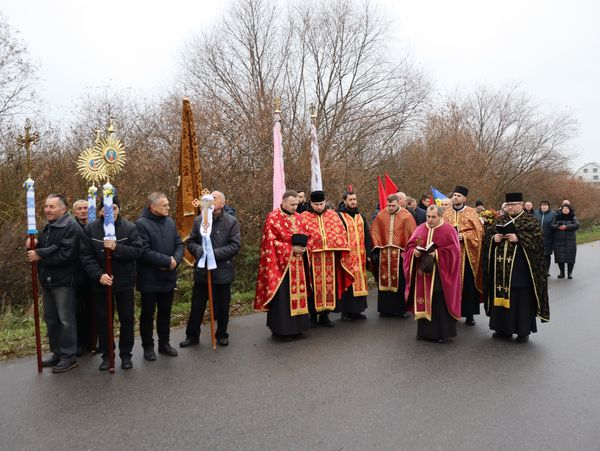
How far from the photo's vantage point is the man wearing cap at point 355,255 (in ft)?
24.1

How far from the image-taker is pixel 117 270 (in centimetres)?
527

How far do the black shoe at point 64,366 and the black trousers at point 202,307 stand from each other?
54.7 inches

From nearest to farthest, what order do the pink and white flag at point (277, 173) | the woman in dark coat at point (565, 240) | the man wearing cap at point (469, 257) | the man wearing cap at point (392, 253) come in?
1. the man wearing cap at point (469, 257)
2. the man wearing cap at point (392, 253)
3. the pink and white flag at point (277, 173)
4. the woman in dark coat at point (565, 240)

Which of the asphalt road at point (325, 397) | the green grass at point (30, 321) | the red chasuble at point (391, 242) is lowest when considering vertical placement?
the asphalt road at point (325, 397)

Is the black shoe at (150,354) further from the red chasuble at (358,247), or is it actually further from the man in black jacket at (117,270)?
the red chasuble at (358,247)

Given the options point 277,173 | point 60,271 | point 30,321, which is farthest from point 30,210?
point 277,173

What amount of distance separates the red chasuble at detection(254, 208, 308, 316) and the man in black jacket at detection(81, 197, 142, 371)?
5.61 feet

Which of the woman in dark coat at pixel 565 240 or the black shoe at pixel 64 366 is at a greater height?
the woman in dark coat at pixel 565 240

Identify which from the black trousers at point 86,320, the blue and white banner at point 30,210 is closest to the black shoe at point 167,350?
the black trousers at point 86,320

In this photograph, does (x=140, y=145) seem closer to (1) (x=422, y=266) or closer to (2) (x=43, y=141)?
(2) (x=43, y=141)

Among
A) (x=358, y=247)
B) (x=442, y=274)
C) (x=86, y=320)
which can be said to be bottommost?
(x=86, y=320)

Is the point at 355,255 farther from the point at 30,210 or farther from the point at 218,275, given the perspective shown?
the point at 30,210

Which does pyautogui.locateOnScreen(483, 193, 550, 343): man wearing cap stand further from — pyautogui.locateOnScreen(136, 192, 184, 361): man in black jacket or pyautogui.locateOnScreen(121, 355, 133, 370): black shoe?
pyautogui.locateOnScreen(121, 355, 133, 370): black shoe

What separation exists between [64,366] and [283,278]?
273cm
